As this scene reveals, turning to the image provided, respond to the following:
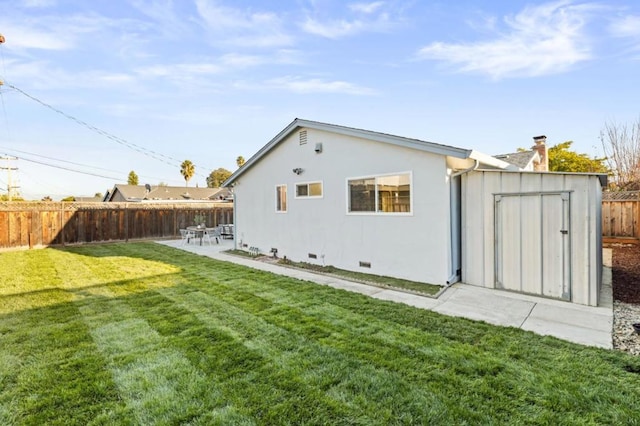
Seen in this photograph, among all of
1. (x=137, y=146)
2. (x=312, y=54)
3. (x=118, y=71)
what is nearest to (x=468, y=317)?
(x=312, y=54)

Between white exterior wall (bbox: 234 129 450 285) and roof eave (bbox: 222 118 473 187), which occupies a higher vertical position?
roof eave (bbox: 222 118 473 187)

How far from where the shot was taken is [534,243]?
5.74 meters

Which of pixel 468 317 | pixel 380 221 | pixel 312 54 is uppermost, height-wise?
pixel 312 54

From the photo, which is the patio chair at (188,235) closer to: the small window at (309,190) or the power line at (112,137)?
the small window at (309,190)

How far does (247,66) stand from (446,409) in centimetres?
1266

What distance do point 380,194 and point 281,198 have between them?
396 centimetres

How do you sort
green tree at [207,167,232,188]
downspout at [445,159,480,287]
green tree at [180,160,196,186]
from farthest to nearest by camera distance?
green tree at [207,167,232,188] < green tree at [180,160,196,186] < downspout at [445,159,480,287]

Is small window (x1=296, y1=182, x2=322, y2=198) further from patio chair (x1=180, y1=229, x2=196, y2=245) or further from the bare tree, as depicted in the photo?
the bare tree

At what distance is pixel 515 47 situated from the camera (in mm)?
9242

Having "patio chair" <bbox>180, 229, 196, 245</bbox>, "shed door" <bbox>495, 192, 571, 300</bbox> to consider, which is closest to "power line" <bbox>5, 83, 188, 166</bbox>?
"patio chair" <bbox>180, 229, 196, 245</bbox>

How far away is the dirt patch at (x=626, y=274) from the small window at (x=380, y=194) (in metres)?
4.11

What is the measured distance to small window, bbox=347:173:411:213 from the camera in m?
7.00

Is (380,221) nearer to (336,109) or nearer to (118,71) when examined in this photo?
(336,109)

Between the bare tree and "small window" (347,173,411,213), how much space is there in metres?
15.5
